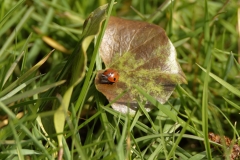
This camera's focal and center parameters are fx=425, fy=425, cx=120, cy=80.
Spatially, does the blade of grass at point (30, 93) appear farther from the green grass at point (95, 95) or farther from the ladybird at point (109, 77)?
the ladybird at point (109, 77)

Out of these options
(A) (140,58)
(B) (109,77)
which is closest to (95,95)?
(B) (109,77)

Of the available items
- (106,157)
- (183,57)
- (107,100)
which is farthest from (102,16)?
(183,57)

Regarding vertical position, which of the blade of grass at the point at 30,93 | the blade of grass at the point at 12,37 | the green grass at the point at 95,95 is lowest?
the green grass at the point at 95,95

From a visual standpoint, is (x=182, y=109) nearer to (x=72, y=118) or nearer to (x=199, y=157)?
(x=199, y=157)

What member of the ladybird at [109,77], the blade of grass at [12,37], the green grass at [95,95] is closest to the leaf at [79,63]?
the green grass at [95,95]

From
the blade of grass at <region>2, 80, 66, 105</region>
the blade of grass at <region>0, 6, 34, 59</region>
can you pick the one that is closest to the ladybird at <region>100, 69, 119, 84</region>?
the blade of grass at <region>2, 80, 66, 105</region>

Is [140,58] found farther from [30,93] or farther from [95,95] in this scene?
[30,93]
